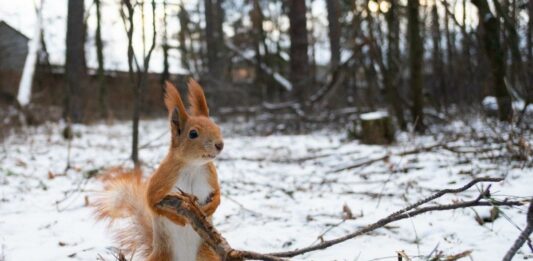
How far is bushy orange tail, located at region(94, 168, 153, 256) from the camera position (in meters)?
1.71

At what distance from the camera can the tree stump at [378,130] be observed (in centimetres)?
608

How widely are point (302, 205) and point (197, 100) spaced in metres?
1.65

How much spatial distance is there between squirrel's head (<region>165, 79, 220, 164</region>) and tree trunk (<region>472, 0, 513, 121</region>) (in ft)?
14.9

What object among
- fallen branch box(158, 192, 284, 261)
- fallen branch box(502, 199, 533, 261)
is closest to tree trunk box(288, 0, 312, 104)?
fallen branch box(158, 192, 284, 261)

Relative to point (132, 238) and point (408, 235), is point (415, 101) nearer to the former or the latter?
point (408, 235)

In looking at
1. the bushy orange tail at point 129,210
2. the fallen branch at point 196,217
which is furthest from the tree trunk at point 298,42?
the fallen branch at point 196,217

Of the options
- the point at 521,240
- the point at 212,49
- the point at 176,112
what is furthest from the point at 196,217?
the point at 212,49

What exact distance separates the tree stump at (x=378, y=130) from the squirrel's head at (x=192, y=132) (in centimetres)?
479

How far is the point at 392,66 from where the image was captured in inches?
291

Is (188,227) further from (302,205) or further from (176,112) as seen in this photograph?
(302,205)

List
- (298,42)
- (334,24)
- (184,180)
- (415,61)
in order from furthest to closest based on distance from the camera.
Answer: (334,24) → (298,42) → (415,61) → (184,180)

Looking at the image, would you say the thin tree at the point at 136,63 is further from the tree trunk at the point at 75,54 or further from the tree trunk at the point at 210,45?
the tree trunk at the point at 210,45

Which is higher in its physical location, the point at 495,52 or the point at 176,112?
the point at 495,52

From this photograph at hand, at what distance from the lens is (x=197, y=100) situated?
167 centimetres
